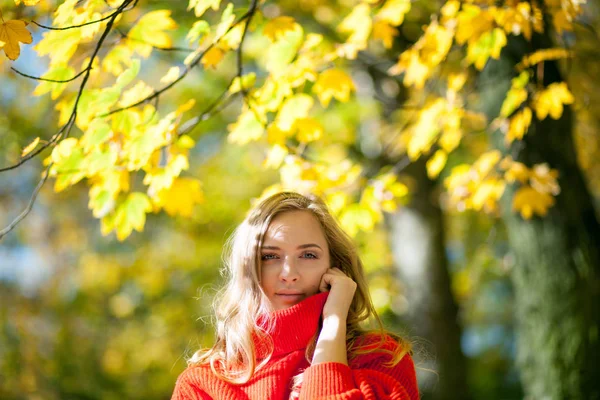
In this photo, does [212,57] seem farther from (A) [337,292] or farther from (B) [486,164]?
(B) [486,164]

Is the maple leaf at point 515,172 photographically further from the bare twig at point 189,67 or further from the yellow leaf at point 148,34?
the yellow leaf at point 148,34

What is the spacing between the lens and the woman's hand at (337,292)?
1.95 meters

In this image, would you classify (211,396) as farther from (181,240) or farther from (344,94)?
(181,240)

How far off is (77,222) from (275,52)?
30.3 feet

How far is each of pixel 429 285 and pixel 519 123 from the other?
3.14m

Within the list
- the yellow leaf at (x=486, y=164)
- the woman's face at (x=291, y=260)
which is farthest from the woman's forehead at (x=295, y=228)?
the yellow leaf at (x=486, y=164)

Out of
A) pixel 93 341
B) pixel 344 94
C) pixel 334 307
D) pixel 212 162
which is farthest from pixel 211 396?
pixel 93 341

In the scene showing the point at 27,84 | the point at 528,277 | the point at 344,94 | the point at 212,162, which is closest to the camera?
the point at 344,94

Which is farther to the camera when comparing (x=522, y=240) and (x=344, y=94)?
(x=522, y=240)

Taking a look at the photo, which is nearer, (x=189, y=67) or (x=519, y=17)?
(x=189, y=67)

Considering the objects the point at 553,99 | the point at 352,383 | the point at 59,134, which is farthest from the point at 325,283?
the point at 553,99

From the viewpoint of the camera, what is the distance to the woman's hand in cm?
195

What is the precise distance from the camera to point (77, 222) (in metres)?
11.2

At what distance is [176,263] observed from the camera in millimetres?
9281
